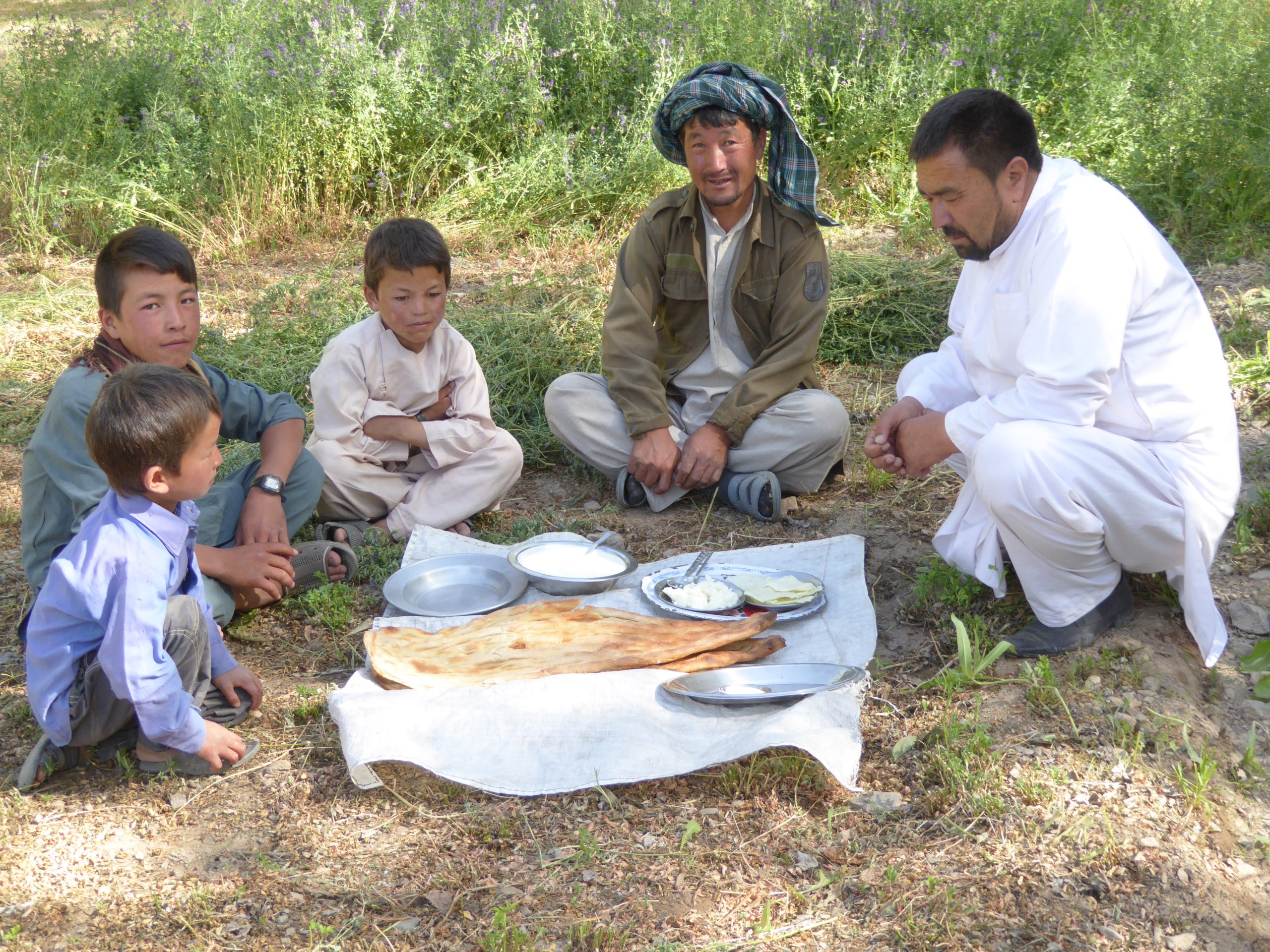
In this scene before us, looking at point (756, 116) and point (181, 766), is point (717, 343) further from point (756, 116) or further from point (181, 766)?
point (181, 766)

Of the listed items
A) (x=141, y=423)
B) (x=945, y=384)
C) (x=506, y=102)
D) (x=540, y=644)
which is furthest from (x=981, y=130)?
(x=506, y=102)

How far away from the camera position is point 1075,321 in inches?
104

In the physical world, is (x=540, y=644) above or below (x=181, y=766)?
above

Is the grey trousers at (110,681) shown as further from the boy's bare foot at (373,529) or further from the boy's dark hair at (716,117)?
the boy's dark hair at (716,117)

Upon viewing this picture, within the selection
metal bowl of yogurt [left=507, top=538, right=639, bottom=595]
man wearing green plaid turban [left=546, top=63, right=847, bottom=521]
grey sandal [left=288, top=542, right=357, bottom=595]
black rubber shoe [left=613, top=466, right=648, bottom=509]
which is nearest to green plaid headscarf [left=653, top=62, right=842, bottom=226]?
man wearing green plaid turban [left=546, top=63, right=847, bottom=521]

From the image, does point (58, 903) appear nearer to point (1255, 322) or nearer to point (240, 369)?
point (240, 369)

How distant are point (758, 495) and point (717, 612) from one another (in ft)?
2.84

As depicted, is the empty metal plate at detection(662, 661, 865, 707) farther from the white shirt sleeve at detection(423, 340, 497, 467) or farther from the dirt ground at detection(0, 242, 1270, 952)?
the white shirt sleeve at detection(423, 340, 497, 467)

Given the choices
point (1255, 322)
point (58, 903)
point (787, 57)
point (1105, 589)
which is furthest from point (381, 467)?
point (787, 57)

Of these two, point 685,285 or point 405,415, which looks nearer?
point 405,415

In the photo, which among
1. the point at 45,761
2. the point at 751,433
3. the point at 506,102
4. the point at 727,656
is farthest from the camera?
the point at 506,102

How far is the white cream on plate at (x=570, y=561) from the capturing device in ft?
11.1

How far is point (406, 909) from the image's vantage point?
2164 mm

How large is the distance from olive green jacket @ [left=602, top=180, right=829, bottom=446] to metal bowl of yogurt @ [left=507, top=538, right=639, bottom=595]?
0.67m
